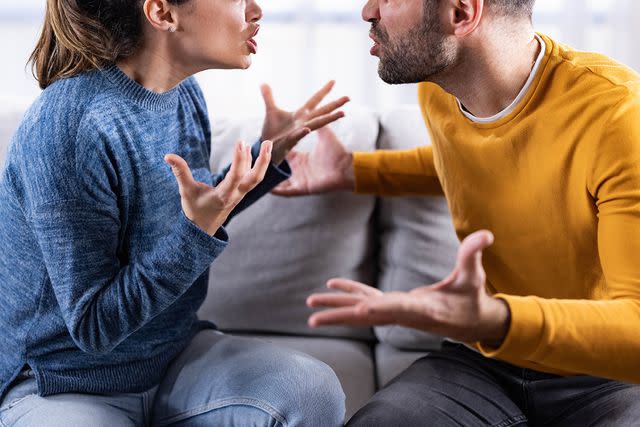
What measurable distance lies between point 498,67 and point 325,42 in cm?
98

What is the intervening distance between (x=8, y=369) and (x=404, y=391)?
25.8 inches

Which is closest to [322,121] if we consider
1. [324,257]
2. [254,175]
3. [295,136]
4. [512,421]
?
[295,136]

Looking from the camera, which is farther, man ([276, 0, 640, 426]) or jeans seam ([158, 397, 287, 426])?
jeans seam ([158, 397, 287, 426])

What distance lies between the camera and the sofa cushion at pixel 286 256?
1.64m

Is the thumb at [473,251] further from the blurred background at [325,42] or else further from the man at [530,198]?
the blurred background at [325,42]

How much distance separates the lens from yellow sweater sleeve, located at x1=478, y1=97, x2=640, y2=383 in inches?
38.9

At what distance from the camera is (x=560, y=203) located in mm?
1229

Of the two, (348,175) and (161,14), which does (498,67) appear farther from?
(161,14)

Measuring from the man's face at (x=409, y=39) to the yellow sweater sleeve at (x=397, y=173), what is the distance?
248mm

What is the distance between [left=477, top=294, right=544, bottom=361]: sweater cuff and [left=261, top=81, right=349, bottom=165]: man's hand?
636mm

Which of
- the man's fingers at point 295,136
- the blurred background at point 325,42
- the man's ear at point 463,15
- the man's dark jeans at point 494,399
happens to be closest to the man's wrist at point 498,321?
the man's dark jeans at point 494,399

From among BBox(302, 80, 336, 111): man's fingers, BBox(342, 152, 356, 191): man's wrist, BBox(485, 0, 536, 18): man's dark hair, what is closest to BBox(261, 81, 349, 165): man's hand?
BBox(302, 80, 336, 111): man's fingers

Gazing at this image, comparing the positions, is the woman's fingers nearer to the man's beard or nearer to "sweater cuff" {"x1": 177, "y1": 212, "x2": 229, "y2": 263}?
"sweater cuff" {"x1": 177, "y1": 212, "x2": 229, "y2": 263}

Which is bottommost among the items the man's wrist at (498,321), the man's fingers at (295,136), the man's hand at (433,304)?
the man's wrist at (498,321)
